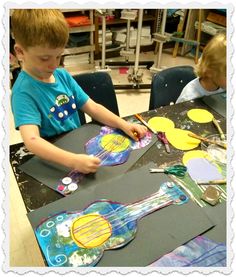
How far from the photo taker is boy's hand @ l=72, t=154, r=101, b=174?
0.79 m

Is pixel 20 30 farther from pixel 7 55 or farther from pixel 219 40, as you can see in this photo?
pixel 219 40

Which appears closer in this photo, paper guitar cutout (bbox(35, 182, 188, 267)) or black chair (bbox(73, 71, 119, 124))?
paper guitar cutout (bbox(35, 182, 188, 267))

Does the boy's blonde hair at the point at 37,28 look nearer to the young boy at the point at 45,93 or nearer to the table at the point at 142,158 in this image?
the young boy at the point at 45,93

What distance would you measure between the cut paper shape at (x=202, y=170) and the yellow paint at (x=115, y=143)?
8.3 inches

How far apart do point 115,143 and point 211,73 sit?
613 millimetres

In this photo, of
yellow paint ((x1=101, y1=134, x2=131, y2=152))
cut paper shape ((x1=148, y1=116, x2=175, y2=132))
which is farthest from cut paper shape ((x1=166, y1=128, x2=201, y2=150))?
yellow paint ((x1=101, y1=134, x2=131, y2=152))

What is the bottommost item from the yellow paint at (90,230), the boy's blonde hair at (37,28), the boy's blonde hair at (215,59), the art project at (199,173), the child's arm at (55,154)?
the yellow paint at (90,230)

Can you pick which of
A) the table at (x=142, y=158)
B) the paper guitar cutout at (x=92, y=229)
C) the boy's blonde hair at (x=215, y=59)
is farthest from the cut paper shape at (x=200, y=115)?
the paper guitar cutout at (x=92, y=229)

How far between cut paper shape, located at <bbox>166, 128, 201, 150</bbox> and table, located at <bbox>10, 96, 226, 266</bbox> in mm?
29

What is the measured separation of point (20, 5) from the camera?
33.4 inches

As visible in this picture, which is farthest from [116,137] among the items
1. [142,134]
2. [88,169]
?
[88,169]

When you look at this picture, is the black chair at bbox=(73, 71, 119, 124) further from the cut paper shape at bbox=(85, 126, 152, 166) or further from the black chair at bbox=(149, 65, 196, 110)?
the cut paper shape at bbox=(85, 126, 152, 166)

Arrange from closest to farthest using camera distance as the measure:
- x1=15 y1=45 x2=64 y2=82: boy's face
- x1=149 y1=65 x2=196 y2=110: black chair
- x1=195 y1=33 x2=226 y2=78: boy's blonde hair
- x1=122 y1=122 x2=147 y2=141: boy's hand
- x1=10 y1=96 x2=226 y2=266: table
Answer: x1=10 y1=96 x2=226 y2=266: table
x1=15 y1=45 x2=64 y2=82: boy's face
x1=122 y1=122 x2=147 y2=141: boy's hand
x1=195 y1=33 x2=226 y2=78: boy's blonde hair
x1=149 y1=65 x2=196 y2=110: black chair

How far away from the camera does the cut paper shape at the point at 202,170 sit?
81cm
